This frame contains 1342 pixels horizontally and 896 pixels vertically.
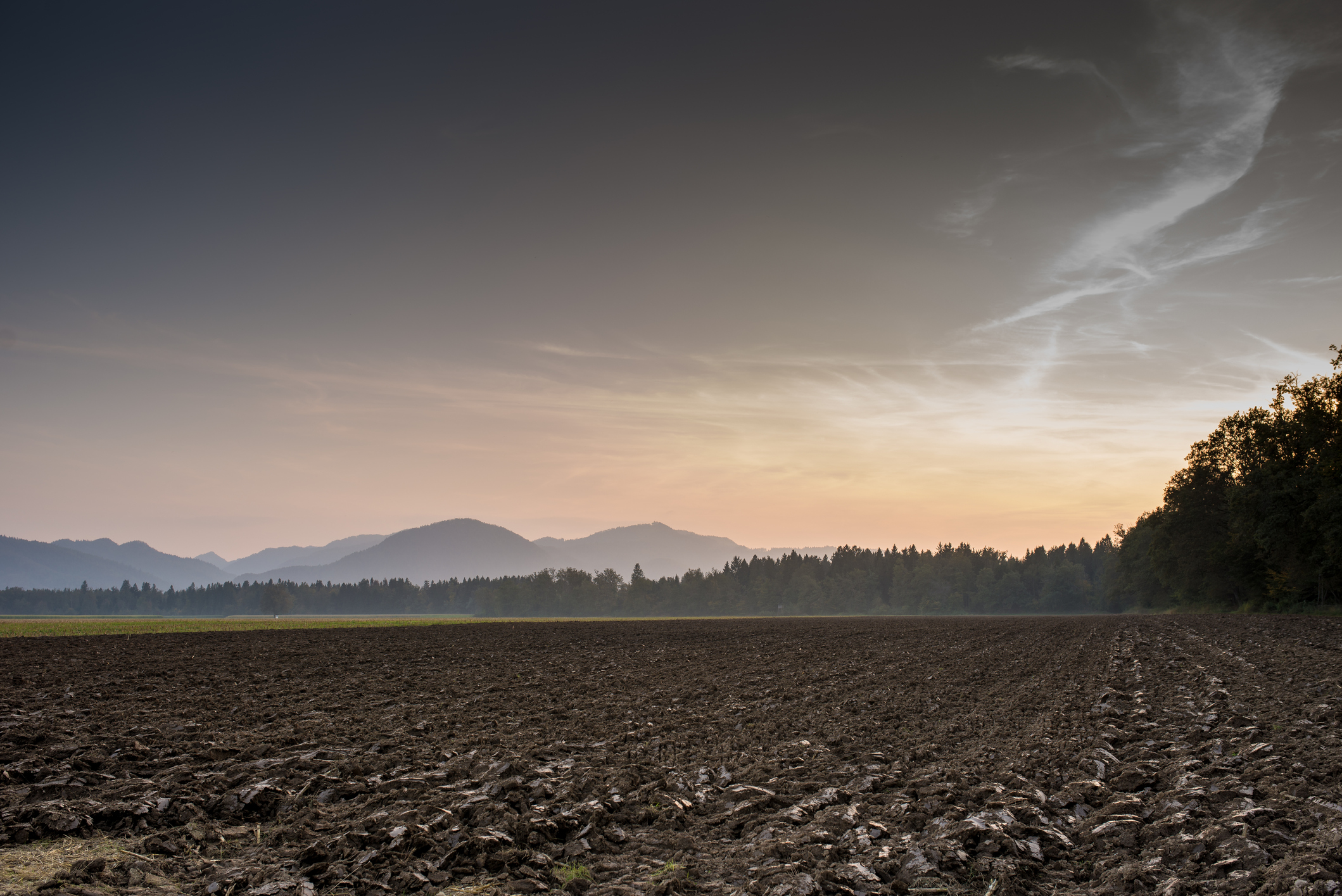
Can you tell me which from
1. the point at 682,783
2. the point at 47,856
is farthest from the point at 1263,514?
the point at 47,856

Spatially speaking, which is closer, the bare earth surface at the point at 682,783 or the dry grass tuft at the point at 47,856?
the dry grass tuft at the point at 47,856

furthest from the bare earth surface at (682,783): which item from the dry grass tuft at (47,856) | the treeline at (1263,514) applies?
the treeline at (1263,514)

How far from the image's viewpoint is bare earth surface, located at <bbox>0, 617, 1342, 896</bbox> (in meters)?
7.68

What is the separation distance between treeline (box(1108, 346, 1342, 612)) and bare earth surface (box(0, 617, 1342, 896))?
4380 centimetres

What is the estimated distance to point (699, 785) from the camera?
1127cm

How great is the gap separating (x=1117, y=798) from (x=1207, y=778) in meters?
1.99

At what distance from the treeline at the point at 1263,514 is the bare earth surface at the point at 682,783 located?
43801mm

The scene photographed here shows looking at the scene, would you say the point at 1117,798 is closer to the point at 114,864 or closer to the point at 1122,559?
the point at 114,864

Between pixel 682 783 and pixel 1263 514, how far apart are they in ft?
262

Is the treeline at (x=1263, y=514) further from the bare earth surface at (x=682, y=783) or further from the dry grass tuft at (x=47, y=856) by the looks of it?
the dry grass tuft at (x=47, y=856)

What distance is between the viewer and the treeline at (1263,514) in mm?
55938

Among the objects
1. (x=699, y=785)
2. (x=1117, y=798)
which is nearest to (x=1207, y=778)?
(x=1117, y=798)

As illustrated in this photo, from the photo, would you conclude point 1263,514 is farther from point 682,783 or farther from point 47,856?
point 47,856

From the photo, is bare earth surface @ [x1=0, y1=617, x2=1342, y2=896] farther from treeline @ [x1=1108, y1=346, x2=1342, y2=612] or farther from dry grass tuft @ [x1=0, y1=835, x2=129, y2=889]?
treeline @ [x1=1108, y1=346, x2=1342, y2=612]
